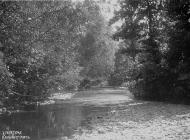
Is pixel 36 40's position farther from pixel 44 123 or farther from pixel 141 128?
pixel 141 128

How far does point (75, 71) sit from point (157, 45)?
12530 millimetres

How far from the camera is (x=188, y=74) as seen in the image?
969 inches

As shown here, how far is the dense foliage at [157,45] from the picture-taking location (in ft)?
82.4

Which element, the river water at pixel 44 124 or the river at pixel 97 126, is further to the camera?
the river water at pixel 44 124

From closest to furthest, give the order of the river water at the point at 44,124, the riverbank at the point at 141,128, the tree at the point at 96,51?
the riverbank at the point at 141,128 < the river water at the point at 44,124 < the tree at the point at 96,51

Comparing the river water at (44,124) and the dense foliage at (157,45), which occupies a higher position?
the dense foliage at (157,45)

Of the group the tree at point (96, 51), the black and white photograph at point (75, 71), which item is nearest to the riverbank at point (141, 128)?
the black and white photograph at point (75, 71)

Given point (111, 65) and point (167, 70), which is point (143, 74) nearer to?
point (167, 70)

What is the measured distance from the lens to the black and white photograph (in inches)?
647

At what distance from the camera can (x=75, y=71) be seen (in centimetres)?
3956

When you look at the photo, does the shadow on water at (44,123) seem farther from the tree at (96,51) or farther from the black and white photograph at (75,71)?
the tree at (96,51)

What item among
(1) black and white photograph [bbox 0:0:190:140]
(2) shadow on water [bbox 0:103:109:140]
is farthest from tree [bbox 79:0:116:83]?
(2) shadow on water [bbox 0:103:109:140]

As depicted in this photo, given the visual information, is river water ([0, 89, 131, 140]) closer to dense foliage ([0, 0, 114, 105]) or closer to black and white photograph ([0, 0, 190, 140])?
black and white photograph ([0, 0, 190, 140])

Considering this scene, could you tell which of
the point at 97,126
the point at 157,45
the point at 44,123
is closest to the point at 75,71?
the point at 157,45
